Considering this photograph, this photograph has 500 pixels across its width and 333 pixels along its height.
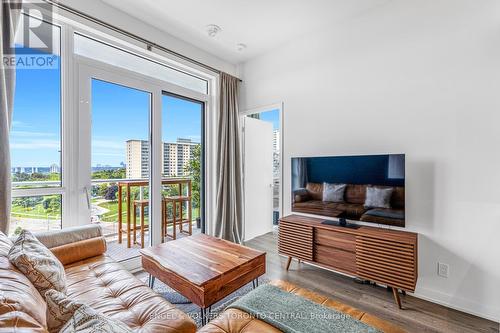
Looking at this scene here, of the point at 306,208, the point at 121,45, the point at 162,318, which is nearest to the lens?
the point at 162,318

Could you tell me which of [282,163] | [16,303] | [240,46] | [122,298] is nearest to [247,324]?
[122,298]

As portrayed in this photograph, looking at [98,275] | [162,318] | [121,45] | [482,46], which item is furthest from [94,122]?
[482,46]

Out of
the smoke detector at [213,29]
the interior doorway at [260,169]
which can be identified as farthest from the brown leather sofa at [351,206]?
the smoke detector at [213,29]

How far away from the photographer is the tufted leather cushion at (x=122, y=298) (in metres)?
1.19

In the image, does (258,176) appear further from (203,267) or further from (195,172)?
(203,267)

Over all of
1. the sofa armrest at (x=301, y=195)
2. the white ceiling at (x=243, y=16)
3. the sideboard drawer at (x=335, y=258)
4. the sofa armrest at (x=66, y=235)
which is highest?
the white ceiling at (x=243, y=16)

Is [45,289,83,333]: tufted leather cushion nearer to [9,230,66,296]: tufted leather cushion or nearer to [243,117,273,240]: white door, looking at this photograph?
[9,230,66,296]: tufted leather cushion

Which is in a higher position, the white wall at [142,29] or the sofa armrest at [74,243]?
the white wall at [142,29]

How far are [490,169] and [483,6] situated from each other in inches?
52.8

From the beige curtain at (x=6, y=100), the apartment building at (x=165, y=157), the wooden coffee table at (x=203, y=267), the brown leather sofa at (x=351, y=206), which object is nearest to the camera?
the wooden coffee table at (x=203, y=267)

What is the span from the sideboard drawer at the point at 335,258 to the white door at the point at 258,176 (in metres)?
1.55

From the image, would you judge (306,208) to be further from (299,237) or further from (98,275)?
(98,275)

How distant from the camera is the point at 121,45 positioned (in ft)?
8.60

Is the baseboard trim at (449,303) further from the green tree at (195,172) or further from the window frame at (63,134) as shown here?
the window frame at (63,134)
